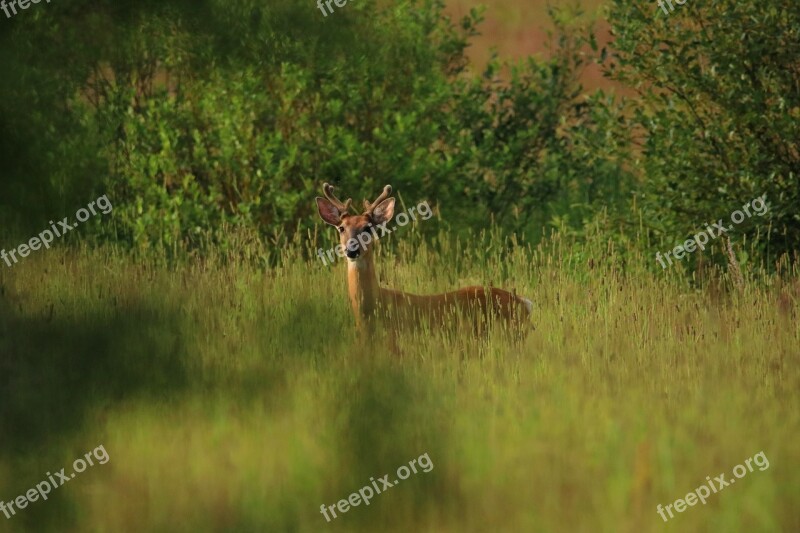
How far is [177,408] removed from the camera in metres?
7.67

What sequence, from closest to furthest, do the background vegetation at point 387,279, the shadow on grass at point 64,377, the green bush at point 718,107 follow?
the background vegetation at point 387,279, the shadow on grass at point 64,377, the green bush at point 718,107

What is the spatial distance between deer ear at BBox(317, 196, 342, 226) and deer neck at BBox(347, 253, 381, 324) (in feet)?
1.17

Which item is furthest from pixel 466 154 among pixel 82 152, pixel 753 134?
pixel 82 152

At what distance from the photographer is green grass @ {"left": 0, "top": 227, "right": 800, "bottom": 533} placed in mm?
6254

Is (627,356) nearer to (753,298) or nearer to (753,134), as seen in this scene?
(753,298)

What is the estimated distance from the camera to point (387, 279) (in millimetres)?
10805
